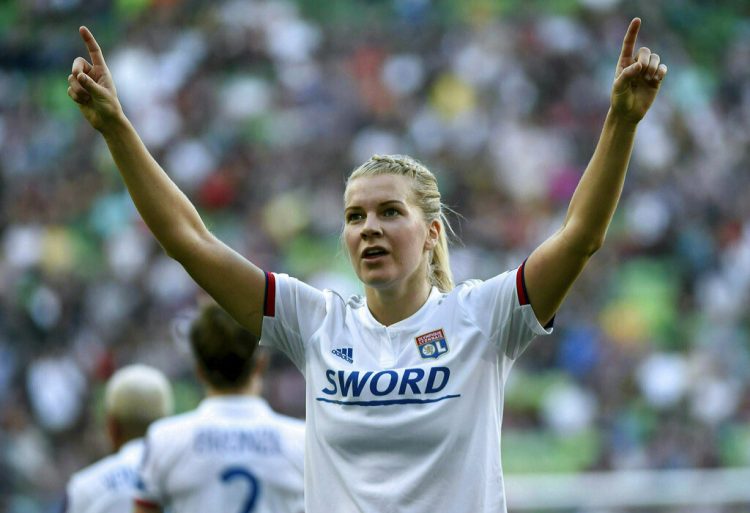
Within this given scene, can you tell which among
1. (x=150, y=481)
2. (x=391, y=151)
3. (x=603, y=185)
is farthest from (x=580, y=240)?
(x=391, y=151)

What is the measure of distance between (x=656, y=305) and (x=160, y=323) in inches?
207

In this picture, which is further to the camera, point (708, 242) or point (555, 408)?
point (708, 242)

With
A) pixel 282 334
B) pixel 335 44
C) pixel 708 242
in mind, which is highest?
pixel 335 44

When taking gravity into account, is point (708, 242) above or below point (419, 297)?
above

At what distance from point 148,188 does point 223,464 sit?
155 cm

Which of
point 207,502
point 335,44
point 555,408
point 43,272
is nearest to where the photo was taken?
point 207,502

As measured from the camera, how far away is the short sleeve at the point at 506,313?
3.64 meters

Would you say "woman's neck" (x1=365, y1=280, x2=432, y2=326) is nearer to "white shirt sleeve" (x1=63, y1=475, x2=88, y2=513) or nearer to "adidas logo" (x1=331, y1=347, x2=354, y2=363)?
"adidas logo" (x1=331, y1=347, x2=354, y2=363)

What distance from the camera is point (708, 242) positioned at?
15188 millimetres

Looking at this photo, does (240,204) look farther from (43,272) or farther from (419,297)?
(419,297)

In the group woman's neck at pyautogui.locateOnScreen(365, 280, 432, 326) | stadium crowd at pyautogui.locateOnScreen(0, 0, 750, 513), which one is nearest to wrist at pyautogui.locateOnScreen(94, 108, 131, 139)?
woman's neck at pyautogui.locateOnScreen(365, 280, 432, 326)

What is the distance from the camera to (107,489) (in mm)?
5363

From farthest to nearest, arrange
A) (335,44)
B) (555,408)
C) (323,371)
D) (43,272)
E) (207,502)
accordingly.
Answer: (335,44) → (43,272) → (555,408) → (207,502) → (323,371)

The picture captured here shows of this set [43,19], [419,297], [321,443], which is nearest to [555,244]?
[419,297]
